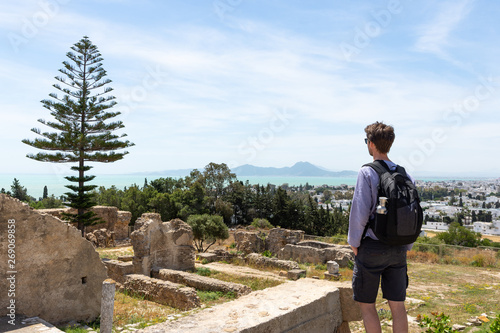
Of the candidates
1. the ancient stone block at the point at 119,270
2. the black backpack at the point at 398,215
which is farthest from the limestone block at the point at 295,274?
the black backpack at the point at 398,215

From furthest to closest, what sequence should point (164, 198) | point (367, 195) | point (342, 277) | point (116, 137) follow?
point (164, 198), point (116, 137), point (342, 277), point (367, 195)

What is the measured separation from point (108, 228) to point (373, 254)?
21.7 meters

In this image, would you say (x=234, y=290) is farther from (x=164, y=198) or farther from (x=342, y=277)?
(x=164, y=198)

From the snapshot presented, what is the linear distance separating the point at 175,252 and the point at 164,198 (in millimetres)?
21009

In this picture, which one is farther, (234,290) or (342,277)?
(342,277)

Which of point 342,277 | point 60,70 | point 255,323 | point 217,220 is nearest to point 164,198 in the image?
point 217,220

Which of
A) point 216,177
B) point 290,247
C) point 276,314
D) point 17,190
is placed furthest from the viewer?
point 216,177

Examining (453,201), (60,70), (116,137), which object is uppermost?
(60,70)

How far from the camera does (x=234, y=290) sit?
9.55 m

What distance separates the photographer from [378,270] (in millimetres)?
2736

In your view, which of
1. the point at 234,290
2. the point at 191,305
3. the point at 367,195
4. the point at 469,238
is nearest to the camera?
the point at 367,195

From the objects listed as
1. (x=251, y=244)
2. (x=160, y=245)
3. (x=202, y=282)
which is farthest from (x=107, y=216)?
(x=202, y=282)

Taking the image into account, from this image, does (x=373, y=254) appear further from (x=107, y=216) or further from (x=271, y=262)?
(x=107, y=216)

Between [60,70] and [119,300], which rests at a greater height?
[60,70]
